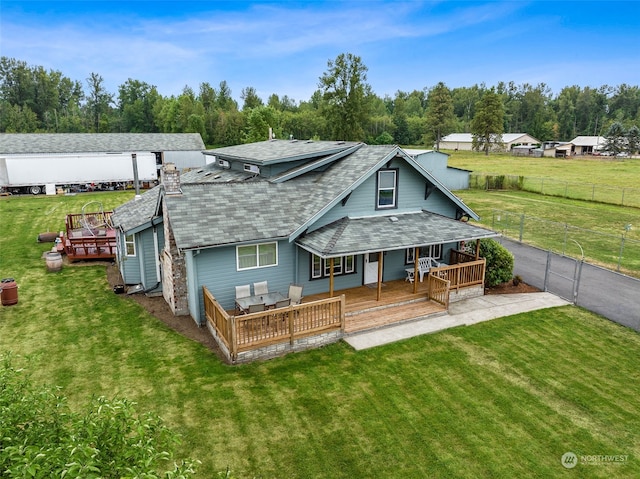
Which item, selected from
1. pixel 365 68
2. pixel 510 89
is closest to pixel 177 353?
pixel 365 68

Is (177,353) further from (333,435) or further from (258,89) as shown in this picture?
(258,89)

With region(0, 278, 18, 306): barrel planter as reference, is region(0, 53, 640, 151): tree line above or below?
above

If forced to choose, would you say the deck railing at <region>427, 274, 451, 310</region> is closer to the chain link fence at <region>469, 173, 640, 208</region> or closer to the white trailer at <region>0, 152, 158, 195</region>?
the chain link fence at <region>469, 173, 640, 208</region>

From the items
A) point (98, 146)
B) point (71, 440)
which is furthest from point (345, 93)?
point (71, 440)

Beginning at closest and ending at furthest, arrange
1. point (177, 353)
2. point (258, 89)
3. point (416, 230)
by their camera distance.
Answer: point (177, 353)
point (416, 230)
point (258, 89)

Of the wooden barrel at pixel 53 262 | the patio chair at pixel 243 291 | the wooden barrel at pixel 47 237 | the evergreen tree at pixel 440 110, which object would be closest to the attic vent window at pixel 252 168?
the patio chair at pixel 243 291

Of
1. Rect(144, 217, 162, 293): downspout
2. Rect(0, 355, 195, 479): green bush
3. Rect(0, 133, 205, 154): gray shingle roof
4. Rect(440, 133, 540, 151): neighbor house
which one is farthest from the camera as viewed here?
Rect(440, 133, 540, 151): neighbor house

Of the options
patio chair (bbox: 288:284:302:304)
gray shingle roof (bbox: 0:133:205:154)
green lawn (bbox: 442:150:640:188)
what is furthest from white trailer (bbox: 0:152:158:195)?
green lawn (bbox: 442:150:640:188)
